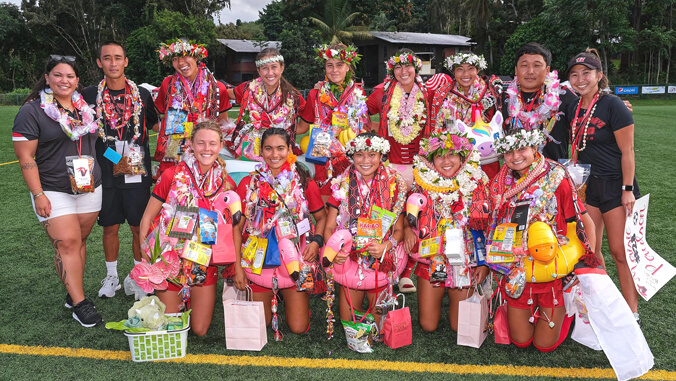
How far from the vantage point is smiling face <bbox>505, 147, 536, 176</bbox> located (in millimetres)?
3737

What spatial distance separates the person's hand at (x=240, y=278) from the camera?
4.04 m

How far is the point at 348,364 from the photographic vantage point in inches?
147

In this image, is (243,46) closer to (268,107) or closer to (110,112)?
(268,107)

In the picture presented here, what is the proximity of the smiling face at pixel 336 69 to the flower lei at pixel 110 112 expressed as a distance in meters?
1.89

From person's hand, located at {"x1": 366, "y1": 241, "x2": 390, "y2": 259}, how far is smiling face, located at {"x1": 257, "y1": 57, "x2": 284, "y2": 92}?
6.61 ft

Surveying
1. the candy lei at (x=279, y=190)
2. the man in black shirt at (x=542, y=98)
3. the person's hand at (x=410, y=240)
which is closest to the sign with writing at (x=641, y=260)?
the man in black shirt at (x=542, y=98)

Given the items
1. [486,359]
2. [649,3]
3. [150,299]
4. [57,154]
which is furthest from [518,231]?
[649,3]

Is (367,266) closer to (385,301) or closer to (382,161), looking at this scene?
(385,301)

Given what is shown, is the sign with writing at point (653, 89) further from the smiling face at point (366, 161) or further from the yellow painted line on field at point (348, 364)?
the smiling face at point (366, 161)

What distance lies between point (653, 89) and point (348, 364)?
32888mm

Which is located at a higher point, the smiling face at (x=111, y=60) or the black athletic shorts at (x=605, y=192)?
the smiling face at (x=111, y=60)

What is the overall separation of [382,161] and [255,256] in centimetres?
136

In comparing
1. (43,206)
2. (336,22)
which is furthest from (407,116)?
(336,22)

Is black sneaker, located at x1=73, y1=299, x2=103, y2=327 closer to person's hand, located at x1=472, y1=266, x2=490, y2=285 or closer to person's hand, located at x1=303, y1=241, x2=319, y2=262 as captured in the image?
person's hand, located at x1=303, y1=241, x2=319, y2=262
